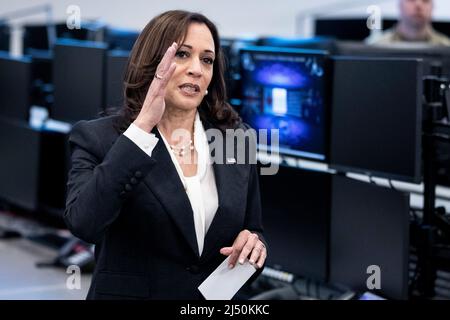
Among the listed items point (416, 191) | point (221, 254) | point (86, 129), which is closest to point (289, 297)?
point (416, 191)

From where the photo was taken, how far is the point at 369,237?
271cm

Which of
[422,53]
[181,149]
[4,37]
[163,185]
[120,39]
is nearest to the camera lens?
[163,185]

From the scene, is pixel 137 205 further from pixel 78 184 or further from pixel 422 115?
pixel 422 115

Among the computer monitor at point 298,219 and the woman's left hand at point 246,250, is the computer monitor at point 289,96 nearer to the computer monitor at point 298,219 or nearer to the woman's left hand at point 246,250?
the computer monitor at point 298,219

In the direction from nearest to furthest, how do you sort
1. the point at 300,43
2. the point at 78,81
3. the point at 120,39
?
1. the point at 78,81
2. the point at 300,43
3. the point at 120,39

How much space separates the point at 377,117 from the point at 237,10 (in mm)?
6120

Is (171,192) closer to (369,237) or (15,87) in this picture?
(369,237)

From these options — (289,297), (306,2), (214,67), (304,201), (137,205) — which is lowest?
(289,297)

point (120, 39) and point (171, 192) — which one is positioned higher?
point (120, 39)

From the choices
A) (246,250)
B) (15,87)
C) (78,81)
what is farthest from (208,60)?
(15,87)

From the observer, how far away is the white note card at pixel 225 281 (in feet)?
6.05

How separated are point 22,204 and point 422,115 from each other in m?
2.32

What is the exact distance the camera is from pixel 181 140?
195 centimetres

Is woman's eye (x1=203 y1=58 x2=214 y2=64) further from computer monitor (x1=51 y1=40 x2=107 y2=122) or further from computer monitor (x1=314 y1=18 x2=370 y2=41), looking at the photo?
computer monitor (x1=314 y1=18 x2=370 y2=41)
